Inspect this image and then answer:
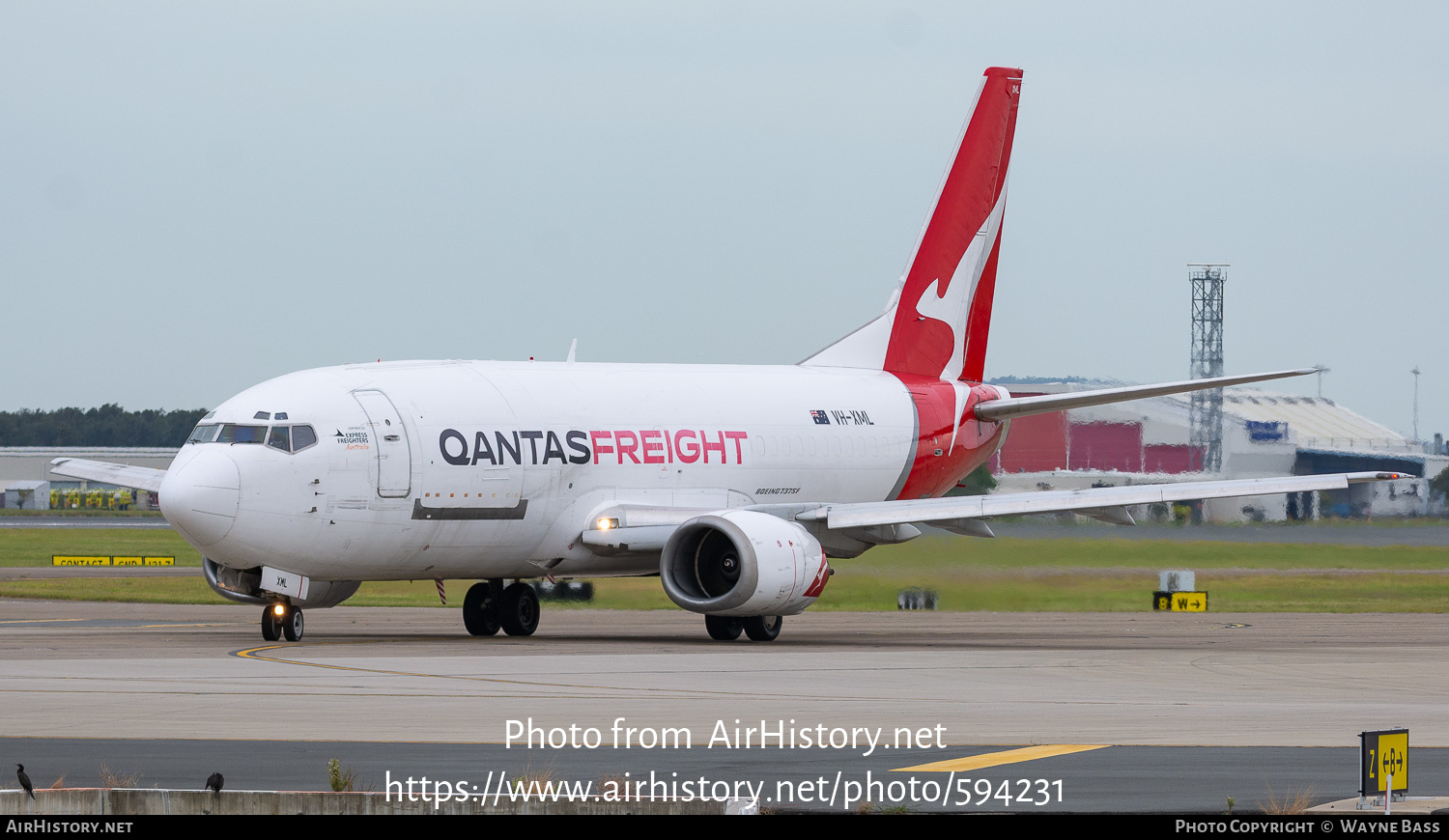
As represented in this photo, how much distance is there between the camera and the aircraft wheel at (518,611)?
98.5 ft

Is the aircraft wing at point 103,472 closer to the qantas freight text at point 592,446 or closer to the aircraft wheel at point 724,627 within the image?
the qantas freight text at point 592,446

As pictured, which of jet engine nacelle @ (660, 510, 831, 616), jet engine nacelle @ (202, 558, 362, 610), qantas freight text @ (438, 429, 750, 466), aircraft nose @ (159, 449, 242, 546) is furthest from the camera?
qantas freight text @ (438, 429, 750, 466)

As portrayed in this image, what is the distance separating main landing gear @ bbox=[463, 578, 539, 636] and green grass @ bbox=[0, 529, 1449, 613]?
5208 millimetres

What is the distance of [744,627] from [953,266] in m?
10.4

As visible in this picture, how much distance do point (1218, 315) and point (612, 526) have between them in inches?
1897

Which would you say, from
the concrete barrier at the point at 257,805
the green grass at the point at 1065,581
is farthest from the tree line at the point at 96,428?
the concrete barrier at the point at 257,805

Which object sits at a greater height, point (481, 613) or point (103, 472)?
point (103, 472)

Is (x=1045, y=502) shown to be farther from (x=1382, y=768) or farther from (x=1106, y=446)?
(x=1382, y=768)

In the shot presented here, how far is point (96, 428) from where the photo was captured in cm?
12669

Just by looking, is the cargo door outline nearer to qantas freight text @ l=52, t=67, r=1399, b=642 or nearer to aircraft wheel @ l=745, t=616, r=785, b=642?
qantas freight text @ l=52, t=67, r=1399, b=642

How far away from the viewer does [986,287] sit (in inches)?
1489

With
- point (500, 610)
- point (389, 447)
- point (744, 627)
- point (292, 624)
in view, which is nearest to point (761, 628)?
point (744, 627)

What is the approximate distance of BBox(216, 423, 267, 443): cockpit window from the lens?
2594cm

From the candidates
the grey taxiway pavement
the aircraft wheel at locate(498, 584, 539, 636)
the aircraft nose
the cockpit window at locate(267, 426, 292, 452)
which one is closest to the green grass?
the grey taxiway pavement
